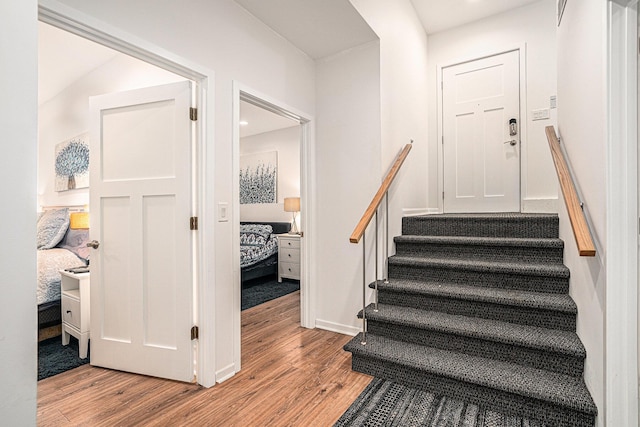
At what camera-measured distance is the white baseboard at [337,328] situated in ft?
9.29

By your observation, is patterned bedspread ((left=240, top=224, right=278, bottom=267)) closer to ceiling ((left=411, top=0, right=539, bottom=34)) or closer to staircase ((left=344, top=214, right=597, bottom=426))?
staircase ((left=344, top=214, right=597, bottom=426))

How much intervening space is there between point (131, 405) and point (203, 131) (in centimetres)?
167

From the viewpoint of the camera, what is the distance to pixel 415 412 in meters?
1.70

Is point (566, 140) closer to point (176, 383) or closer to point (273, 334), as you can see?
point (273, 334)

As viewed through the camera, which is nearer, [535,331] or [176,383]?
[535,331]

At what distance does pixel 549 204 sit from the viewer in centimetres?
328

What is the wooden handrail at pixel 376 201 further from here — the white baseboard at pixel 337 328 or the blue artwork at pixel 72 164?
the blue artwork at pixel 72 164

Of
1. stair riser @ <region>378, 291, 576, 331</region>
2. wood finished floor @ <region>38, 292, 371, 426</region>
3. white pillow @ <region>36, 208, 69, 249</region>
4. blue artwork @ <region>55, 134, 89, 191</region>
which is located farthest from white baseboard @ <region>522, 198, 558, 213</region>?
white pillow @ <region>36, 208, 69, 249</region>

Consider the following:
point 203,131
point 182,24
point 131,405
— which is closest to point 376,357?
point 131,405

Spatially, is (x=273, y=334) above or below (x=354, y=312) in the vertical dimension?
below

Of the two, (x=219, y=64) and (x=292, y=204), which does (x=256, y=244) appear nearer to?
(x=292, y=204)

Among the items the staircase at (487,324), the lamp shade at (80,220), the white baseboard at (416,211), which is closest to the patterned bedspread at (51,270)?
the lamp shade at (80,220)

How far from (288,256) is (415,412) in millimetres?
3421

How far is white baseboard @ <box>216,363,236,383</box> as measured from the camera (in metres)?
2.05
